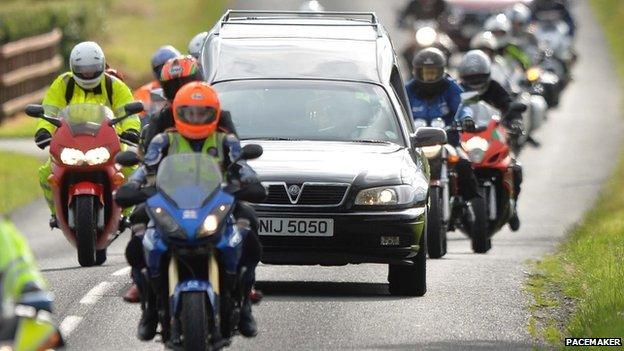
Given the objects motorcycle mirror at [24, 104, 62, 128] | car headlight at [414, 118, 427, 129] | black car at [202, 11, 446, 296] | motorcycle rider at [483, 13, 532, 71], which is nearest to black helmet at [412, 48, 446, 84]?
car headlight at [414, 118, 427, 129]

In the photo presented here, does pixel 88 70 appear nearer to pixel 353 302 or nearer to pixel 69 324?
pixel 353 302

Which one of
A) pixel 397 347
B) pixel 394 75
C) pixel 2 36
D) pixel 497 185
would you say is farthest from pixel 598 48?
pixel 397 347

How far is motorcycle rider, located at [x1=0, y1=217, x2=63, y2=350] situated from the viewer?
841 centimetres

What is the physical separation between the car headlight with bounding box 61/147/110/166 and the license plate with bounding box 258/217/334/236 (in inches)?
95.6

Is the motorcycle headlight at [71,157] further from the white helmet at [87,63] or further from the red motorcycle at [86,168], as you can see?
the white helmet at [87,63]

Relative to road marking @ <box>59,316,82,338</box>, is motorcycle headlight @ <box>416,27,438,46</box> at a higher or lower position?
lower

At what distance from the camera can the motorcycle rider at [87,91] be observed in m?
17.0

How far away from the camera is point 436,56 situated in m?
19.6

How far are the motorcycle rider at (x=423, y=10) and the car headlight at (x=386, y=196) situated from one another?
28.8 meters

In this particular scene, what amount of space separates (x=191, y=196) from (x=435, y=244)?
7.35m

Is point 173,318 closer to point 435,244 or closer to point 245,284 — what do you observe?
point 245,284

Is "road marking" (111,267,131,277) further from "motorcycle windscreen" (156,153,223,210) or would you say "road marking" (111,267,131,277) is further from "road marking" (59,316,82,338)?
"motorcycle windscreen" (156,153,223,210)

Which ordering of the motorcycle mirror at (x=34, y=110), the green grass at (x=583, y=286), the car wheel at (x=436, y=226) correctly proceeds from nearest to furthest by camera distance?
1. the green grass at (x=583, y=286)
2. the motorcycle mirror at (x=34, y=110)
3. the car wheel at (x=436, y=226)

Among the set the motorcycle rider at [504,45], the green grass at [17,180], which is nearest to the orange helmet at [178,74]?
the green grass at [17,180]
